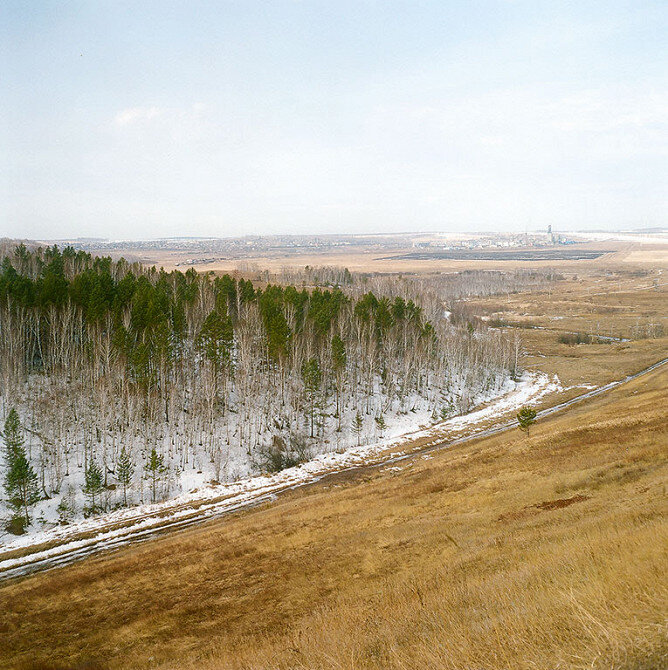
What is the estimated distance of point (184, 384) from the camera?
182 ft

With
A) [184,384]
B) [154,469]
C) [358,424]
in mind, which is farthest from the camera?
[358,424]

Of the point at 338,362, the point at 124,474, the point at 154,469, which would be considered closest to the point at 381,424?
the point at 338,362

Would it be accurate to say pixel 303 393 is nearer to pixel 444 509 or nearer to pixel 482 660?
pixel 444 509

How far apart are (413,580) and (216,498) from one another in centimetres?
2773

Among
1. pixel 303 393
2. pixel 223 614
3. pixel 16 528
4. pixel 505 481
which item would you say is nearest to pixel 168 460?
pixel 16 528

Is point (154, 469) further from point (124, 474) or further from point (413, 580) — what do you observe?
point (413, 580)

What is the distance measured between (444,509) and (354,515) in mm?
5831

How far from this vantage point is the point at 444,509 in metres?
26.1

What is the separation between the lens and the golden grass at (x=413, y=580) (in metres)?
9.04

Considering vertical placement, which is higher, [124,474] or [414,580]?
[414,580]

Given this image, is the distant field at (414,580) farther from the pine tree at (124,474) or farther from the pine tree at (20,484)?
the pine tree at (124,474)

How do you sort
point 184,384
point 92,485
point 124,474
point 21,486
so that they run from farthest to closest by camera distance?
1. point 184,384
2. point 124,474
3. point 92,485
4. point 21,486

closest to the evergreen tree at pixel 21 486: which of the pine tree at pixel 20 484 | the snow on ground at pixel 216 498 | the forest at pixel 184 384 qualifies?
the pine tree at pixel 20 484

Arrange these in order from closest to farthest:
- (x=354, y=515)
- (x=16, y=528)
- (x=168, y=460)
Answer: (x=354, y=515) < (x=16, y=528) < (x=168, y=460)
